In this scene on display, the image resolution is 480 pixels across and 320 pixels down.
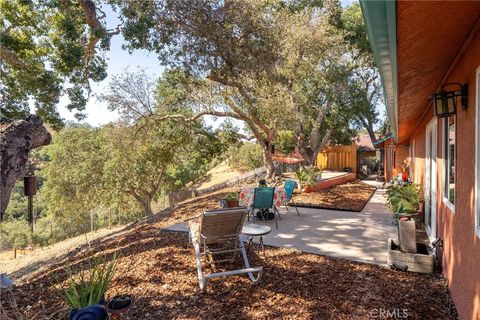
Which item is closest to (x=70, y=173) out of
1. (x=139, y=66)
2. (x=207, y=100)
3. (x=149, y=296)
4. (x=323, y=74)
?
(x=139, y=66)

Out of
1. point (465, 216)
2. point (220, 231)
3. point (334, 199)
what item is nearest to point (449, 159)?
point (465, 216)

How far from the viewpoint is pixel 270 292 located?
147 inches

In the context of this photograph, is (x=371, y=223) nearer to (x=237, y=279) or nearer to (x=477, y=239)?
(x=237, y=279)

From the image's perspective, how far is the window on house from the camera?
3622 mm

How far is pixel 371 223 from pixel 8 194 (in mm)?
7287

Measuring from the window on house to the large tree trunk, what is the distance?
5.66m

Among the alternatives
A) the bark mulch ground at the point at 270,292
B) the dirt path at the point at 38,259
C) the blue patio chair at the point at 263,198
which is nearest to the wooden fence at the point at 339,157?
the dirt path at the point at 38,259

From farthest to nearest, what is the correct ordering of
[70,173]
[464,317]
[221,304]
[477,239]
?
[70,173]
[221,304]
[464,317]
[477,239]

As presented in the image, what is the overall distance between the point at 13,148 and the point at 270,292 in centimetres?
392

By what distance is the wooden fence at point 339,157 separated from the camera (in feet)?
69.0

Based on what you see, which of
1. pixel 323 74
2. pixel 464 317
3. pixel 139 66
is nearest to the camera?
pixel 464 317

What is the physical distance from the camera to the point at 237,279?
413 centimetres

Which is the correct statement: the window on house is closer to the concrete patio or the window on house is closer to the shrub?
the concrete patio
